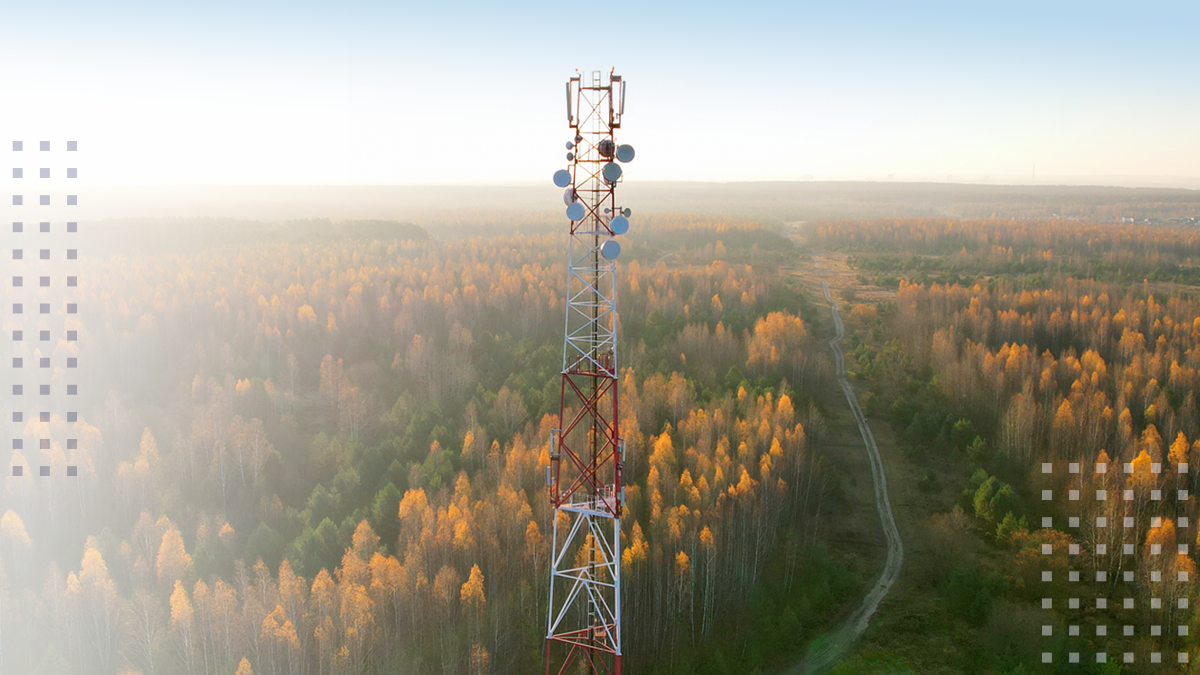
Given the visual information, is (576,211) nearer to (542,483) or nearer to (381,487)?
(542,483)

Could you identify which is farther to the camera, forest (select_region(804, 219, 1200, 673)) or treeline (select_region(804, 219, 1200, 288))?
treeline (select_region(804, 219, 1200, 288))

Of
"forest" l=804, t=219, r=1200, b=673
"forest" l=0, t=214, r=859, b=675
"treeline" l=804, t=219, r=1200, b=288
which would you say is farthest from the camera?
"treeline" l=804, t=219, r=1200, b=288

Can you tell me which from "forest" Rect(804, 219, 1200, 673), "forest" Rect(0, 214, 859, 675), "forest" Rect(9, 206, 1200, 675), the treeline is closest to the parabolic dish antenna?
"forest" Rect(0, 214, 859, 675)

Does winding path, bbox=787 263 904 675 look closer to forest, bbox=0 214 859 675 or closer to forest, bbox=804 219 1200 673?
forest, bbox=0 214 859 675

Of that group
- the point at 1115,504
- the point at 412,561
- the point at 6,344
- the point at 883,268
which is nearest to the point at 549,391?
the point at 412,561

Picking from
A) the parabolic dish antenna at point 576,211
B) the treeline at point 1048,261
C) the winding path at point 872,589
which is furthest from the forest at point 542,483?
the treeline at point 1048,261

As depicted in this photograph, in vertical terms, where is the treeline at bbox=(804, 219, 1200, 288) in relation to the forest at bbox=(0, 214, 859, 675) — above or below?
above

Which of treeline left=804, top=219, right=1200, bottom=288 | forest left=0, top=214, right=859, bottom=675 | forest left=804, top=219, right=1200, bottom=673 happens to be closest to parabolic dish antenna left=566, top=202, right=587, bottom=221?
forest left=0, top=214, right=859, bottom=675

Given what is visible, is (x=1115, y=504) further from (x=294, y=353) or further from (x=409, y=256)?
(x=409, y=256)

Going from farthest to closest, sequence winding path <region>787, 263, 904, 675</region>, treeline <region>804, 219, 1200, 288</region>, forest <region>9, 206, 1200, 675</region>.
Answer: treeline <region>804, 219, 1200, 288</region> < winding path <region>787, 263, 904, 675</region> < forest <region>9, 206, 1200, 675</region>
